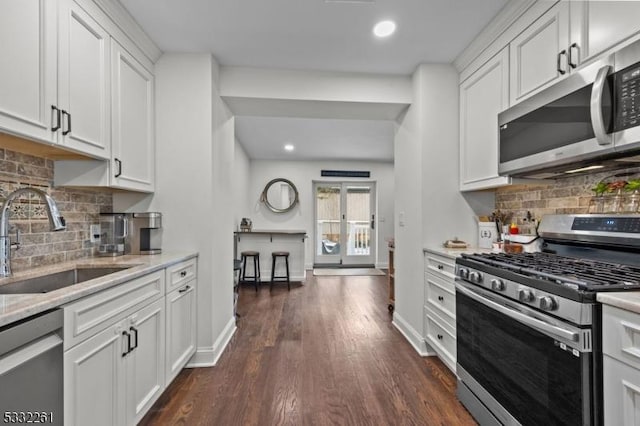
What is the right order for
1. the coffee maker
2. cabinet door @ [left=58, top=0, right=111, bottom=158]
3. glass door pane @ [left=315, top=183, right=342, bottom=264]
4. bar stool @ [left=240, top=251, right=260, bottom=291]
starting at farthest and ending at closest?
glass door pane @ [left=315, top=183, right=342, bottom=264]
bar stool @ [left=240, top=251, right=260, bottom=291]
the coffee maker
cabinet door @ [left=58, top=0, right=111, bottom=158]

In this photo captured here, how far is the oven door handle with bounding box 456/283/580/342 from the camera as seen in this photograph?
1115 mm

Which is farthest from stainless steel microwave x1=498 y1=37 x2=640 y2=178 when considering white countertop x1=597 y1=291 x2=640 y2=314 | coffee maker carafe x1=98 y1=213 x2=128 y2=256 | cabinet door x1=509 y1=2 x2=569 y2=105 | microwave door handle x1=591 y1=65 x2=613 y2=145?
coffee maker carafe x1=98 y1=213 x2=128 y2=256

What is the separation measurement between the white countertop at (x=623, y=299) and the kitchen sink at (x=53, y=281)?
224cm

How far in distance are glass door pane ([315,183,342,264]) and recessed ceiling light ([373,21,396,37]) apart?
15.8 ft

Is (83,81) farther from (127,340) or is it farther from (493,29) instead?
(493,29)

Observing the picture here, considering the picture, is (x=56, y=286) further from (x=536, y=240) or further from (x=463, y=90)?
(x=463, y=90)

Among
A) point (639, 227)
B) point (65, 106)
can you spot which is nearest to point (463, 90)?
point (639, 227)

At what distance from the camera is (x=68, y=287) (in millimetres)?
1204

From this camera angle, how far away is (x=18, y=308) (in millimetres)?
928

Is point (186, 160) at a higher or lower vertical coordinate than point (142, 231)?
higher

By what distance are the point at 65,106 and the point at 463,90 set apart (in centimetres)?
280

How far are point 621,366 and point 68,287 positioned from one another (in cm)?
201

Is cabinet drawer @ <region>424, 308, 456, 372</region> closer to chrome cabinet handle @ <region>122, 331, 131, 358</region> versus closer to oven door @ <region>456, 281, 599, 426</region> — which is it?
oven door @ <region>456, 281, 599, 426</region>

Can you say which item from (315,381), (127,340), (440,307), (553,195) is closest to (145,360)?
(127,340)
